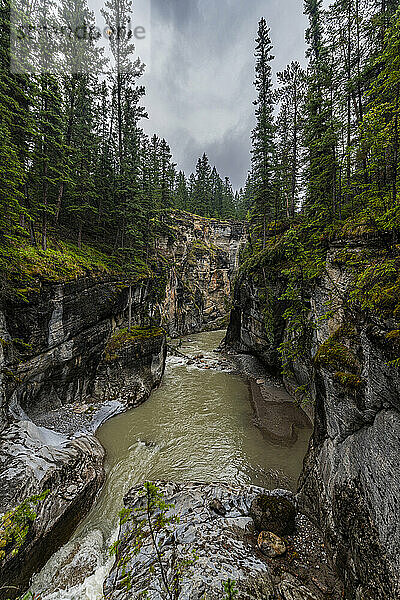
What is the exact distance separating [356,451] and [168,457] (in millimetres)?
7455

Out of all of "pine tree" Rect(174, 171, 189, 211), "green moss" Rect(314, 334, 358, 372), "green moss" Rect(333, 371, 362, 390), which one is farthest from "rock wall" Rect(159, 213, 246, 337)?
"green moss" Rect(333, 371, 362, 390)

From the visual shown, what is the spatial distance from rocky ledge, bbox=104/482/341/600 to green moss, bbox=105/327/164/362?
8.40 m

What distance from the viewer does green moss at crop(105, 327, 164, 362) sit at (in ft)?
47.4

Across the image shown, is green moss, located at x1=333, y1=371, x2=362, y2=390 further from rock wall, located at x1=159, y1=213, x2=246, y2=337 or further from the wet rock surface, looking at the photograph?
rock wall, located at x1=159, y1=213, x2=246, y2=337

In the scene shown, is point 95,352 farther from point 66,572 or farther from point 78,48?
point 78,48

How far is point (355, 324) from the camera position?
6520mm

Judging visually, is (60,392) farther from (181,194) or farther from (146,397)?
(181,194)

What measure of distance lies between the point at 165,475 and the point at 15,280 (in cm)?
973

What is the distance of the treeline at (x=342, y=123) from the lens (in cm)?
598

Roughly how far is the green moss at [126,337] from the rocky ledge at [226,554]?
840cm

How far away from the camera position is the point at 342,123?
35.2 feet

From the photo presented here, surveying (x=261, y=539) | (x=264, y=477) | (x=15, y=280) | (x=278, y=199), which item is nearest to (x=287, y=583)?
(x=261, y=539)

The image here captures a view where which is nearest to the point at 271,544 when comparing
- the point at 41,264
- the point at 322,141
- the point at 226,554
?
the point at 226,554

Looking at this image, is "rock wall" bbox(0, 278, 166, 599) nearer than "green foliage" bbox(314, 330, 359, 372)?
No
